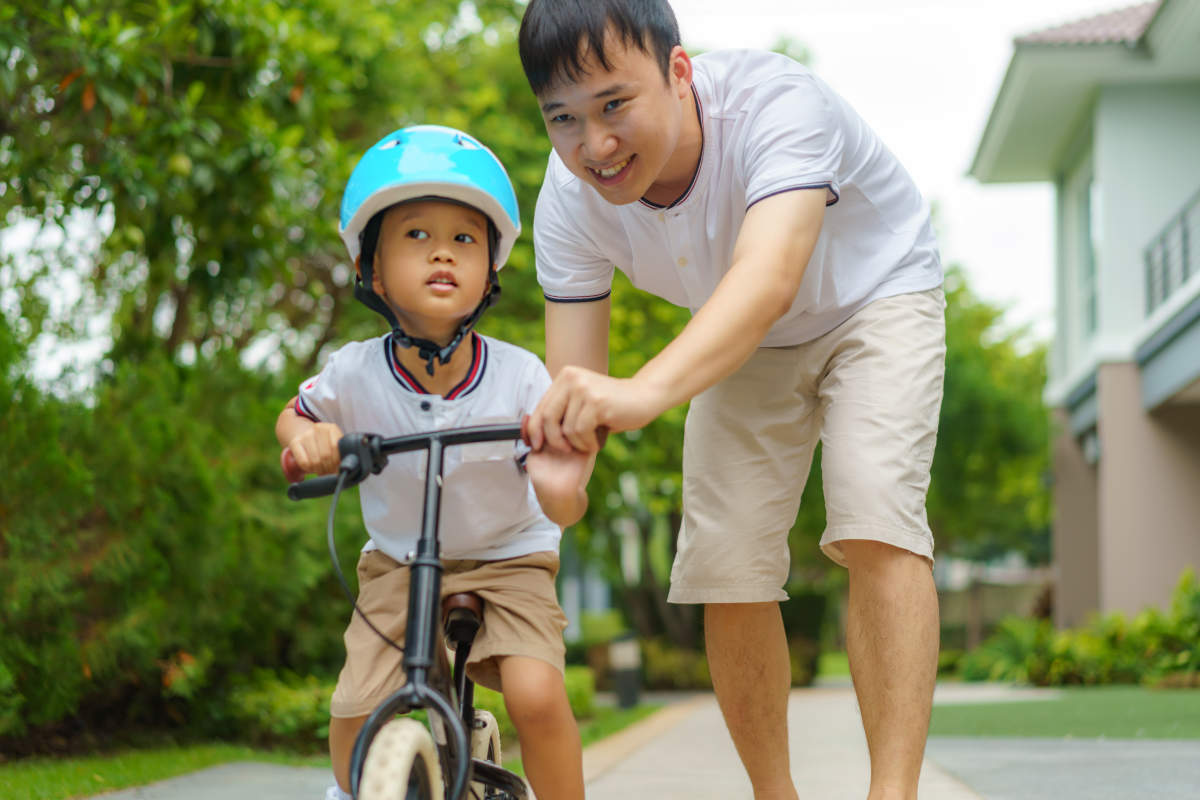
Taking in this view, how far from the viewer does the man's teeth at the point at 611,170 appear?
265 centimetres

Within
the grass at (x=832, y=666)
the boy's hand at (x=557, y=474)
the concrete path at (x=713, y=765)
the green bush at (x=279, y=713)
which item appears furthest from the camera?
the grass at (x=832, y=666)

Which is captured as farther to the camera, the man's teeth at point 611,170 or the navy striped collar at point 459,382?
the navy striped collar at point 459,382

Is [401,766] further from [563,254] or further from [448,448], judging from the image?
[563,254]

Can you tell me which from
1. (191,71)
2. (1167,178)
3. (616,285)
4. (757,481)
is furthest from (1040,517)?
(757,481)

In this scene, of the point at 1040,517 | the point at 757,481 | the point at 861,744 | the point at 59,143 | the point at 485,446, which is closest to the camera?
the point at 485,446

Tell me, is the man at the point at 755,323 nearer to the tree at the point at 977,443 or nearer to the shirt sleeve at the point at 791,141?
the shirt sleeve at the point at 791,141

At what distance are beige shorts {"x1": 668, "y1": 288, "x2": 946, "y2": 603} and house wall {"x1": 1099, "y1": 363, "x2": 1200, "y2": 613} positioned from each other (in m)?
13.4

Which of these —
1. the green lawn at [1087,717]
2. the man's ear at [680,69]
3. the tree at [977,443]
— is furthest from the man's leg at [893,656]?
the tree at [977,443]

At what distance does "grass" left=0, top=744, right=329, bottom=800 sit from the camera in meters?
4.58

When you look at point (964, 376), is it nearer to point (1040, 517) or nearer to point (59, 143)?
point (1040, 517)

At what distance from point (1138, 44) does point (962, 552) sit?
3617cm

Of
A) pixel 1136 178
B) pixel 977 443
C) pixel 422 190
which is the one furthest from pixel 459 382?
pixel 977 443

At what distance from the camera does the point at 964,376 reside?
75.2 feet

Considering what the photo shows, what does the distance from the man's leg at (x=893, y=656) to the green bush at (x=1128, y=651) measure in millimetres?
10417
